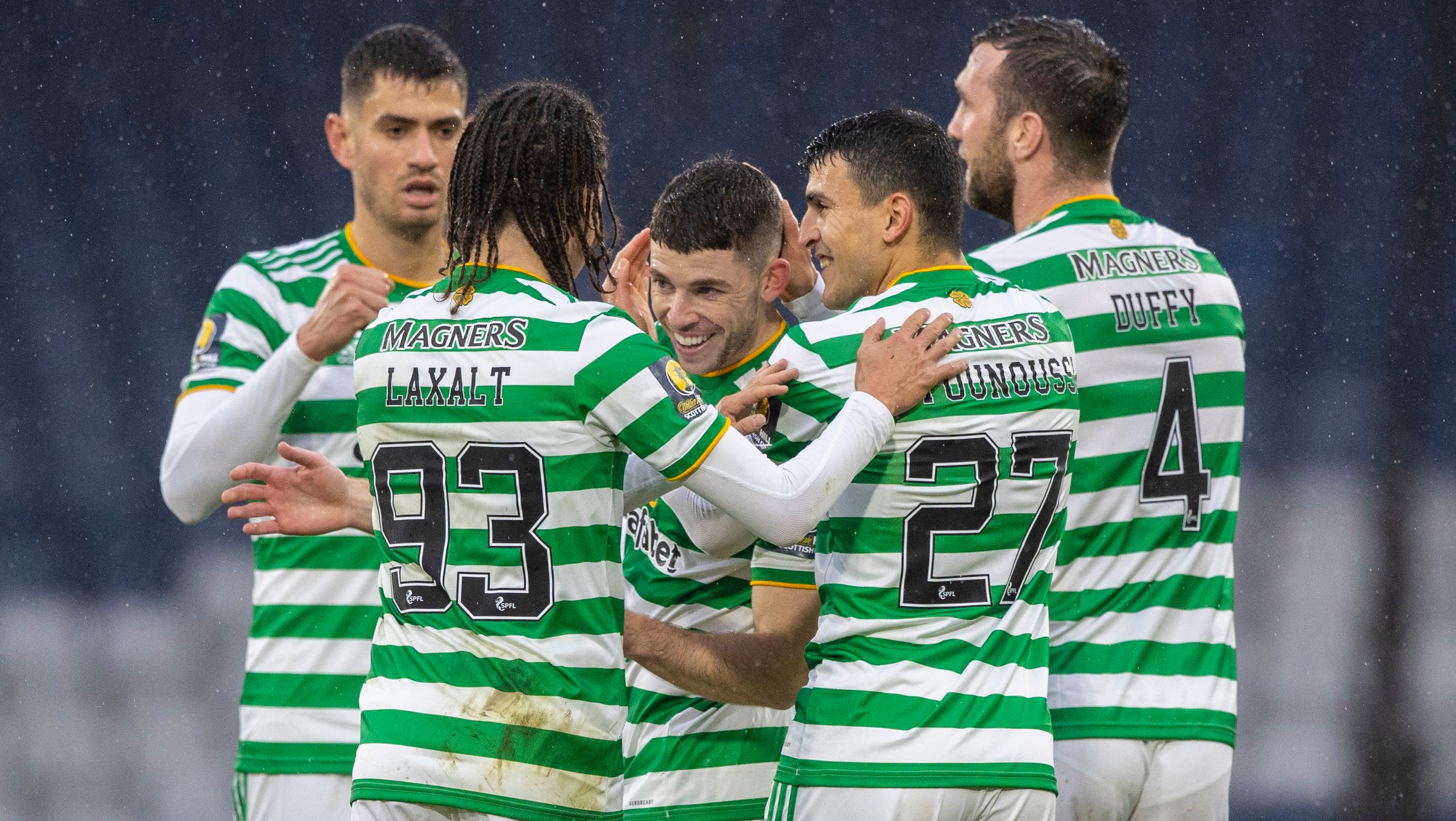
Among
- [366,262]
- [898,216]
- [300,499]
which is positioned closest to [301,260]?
[366,262]

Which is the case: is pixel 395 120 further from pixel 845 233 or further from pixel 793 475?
pixel 793 475

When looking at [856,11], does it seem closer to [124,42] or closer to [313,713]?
[124,42]

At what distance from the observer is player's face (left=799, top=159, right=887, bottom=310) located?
2.86m

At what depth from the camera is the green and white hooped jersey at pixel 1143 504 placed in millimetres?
3264

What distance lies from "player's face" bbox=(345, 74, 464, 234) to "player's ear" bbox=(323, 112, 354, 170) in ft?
0.14

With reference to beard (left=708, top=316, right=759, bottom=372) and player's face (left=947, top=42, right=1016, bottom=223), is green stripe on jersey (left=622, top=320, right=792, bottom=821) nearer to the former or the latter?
beard (left=708, top=316, right=759, bottom=372)

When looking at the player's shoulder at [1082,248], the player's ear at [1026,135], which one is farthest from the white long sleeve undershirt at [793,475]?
the player's ear at [1026,135]

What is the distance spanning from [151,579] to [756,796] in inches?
132

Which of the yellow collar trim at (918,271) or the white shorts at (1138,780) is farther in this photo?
the white shorts at (1138,780)

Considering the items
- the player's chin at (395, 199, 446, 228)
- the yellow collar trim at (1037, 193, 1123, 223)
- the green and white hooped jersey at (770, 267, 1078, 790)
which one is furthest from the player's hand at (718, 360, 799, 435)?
the player's chin at (395, 199, 446, 228)

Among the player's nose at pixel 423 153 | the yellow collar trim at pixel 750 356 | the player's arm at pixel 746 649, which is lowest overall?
the player's arm at pixel 746 649

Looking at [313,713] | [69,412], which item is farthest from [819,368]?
[69,412]

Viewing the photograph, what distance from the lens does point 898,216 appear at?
2838 mm

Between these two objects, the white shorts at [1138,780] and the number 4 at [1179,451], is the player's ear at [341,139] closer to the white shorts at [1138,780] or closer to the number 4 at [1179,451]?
the number 4 at [1179,451]
